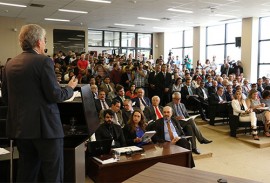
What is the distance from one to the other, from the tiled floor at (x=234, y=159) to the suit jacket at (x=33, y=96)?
6.83ft

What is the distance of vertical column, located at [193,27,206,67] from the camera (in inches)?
558

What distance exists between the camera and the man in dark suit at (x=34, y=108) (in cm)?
182

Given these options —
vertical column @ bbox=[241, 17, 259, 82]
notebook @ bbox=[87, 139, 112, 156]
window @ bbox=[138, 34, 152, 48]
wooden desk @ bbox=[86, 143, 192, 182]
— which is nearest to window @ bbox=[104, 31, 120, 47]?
window @ bbox=[138, 34, 152, 48]

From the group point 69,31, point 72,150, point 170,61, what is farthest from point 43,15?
point 72,150

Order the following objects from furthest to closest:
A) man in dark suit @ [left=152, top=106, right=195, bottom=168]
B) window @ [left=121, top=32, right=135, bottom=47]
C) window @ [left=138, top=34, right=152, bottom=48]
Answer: window @ [left=138, top=34, right=152, bottom=48], window @ [left=121, top=32, right=135, bottom=47], man in dark suit @ [left=152, top=106, right=195, bottom=168]

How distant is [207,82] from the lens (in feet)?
30.2

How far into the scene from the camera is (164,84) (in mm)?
8297

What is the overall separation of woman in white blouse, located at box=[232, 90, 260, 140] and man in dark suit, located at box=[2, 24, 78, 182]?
561 centimetres

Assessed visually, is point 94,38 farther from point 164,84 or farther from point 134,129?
point 134,129

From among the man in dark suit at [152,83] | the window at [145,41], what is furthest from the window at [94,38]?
the man in dark suit at [152,83]

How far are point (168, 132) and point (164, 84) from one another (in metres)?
3.64

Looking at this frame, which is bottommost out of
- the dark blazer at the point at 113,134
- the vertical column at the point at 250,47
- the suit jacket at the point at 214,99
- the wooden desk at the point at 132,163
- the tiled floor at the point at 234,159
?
the tiled floor at the point at 234,159

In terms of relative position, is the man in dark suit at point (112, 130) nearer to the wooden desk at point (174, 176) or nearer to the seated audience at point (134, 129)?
the seated audience at point (134, 129)

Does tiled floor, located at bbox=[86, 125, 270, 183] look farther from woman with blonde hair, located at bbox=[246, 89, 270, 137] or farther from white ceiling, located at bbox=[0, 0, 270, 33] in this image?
white ceiling, located at bbox=[0, 0, 270, 33]
